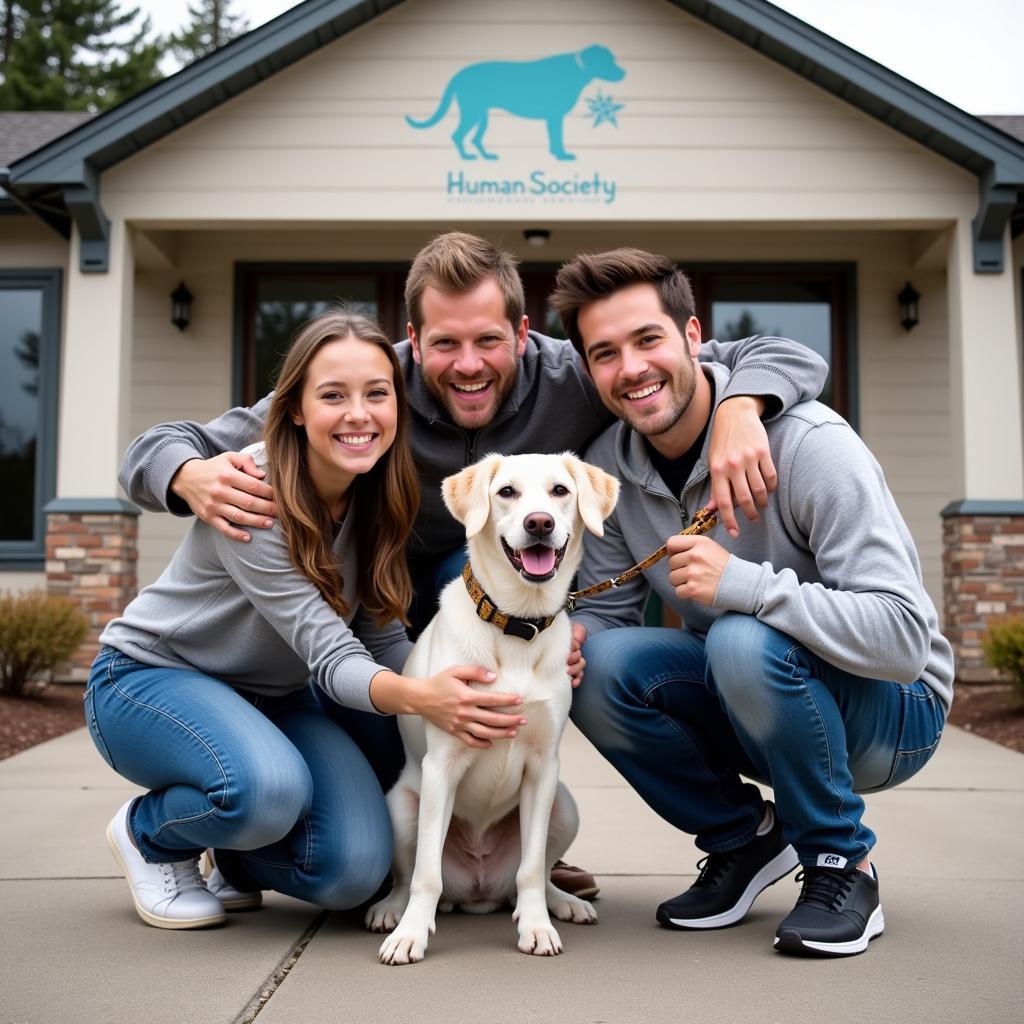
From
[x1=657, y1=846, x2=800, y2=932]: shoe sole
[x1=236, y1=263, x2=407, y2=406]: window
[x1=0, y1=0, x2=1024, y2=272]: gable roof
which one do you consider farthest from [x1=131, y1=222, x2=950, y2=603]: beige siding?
[x1=657, y1=846, x2=800, y2=932]: shoe sole

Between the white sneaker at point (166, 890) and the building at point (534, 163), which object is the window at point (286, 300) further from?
the white sneaker at point (166, 890)

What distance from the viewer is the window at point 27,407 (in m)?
9.02

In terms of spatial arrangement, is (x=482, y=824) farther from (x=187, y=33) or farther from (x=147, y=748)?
(x=187, y=33)

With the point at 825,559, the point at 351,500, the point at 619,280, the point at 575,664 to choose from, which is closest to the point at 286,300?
the point at 351,500

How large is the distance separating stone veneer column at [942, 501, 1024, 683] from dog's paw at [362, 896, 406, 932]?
20.4 feet

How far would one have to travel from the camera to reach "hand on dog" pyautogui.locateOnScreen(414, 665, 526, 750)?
2.66 meters

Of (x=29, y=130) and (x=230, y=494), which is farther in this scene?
(x=29, y=130)

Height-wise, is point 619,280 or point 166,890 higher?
point 619,280

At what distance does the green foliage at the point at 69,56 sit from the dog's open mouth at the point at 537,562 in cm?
2311

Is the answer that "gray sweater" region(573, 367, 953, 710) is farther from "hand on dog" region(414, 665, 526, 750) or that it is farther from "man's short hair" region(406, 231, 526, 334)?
"man's short hair" region(406, 231, 526, 334)

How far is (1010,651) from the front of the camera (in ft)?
Answer: 22.3

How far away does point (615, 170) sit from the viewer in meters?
8.23

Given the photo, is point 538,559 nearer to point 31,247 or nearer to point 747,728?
point 747,728

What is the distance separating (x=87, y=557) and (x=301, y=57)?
3.94m
